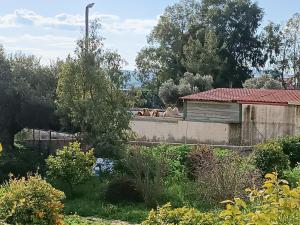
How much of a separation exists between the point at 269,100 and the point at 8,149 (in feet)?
48.4

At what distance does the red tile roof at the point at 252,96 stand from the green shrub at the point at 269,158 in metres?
10.4

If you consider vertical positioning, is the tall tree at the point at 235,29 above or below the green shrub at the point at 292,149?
above

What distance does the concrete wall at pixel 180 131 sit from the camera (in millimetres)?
26484

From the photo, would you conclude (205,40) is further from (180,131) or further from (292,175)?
(292,175)

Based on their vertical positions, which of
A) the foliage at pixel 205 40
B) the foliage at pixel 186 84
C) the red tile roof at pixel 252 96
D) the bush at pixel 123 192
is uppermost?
the foliage at pixel 205 40

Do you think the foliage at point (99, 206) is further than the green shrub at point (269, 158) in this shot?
No

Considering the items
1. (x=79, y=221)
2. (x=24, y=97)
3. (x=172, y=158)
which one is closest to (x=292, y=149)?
(x=172, y=158)

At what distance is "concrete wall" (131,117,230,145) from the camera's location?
26484 mm

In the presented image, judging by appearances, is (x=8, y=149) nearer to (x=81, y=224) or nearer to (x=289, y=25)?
(x=81, y=224)

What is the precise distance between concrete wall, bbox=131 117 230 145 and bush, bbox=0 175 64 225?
15.7m

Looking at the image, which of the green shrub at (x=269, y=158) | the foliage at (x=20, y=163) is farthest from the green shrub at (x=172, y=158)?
the foliage at (x=20, y=163)

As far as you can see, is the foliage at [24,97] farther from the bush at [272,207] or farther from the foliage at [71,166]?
the bush at [272,207]

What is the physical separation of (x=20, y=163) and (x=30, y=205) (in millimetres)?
10674

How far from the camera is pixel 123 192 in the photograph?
17062mm
